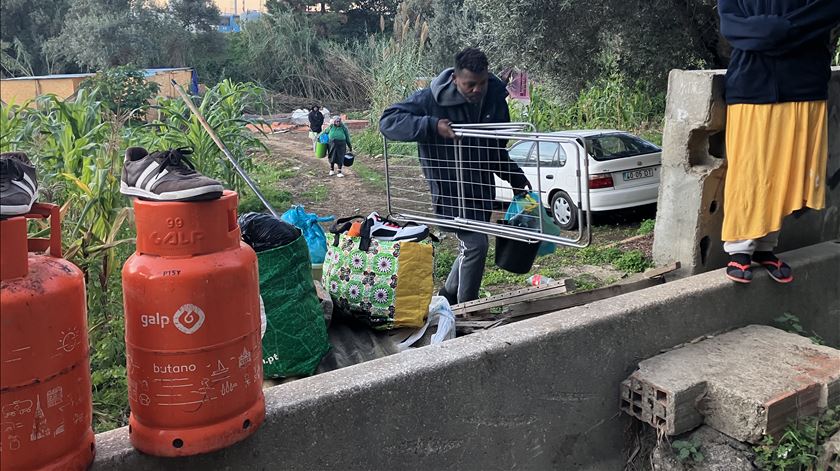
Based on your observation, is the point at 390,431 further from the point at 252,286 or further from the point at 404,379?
the point at 252,286

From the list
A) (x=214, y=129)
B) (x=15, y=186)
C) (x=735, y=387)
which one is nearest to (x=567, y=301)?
(x=735, y=387)

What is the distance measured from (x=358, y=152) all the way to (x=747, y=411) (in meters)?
17.3

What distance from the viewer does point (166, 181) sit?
2.20m

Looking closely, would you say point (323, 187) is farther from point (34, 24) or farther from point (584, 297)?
point (34, 24)

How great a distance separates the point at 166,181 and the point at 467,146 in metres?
2.63

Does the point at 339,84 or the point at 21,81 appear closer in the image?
the point at 21,81

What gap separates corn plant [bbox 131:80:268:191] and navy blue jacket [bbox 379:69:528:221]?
110 inches

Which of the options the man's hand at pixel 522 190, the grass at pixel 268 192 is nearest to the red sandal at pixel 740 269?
the man's hand at pixel 522 190

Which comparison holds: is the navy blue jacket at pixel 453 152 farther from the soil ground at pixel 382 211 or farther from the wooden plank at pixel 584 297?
the soil ground at pixel 382 211

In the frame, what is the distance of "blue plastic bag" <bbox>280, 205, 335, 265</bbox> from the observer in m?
4.84

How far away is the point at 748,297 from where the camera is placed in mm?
4145

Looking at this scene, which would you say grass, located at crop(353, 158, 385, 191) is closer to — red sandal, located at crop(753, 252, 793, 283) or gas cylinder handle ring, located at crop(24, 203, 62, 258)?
red sandal, located at crop(753, 252, 793, 283)

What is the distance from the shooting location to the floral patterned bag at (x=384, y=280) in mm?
3973

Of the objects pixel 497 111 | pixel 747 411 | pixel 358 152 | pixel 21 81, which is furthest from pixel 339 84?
pixel 747 411
